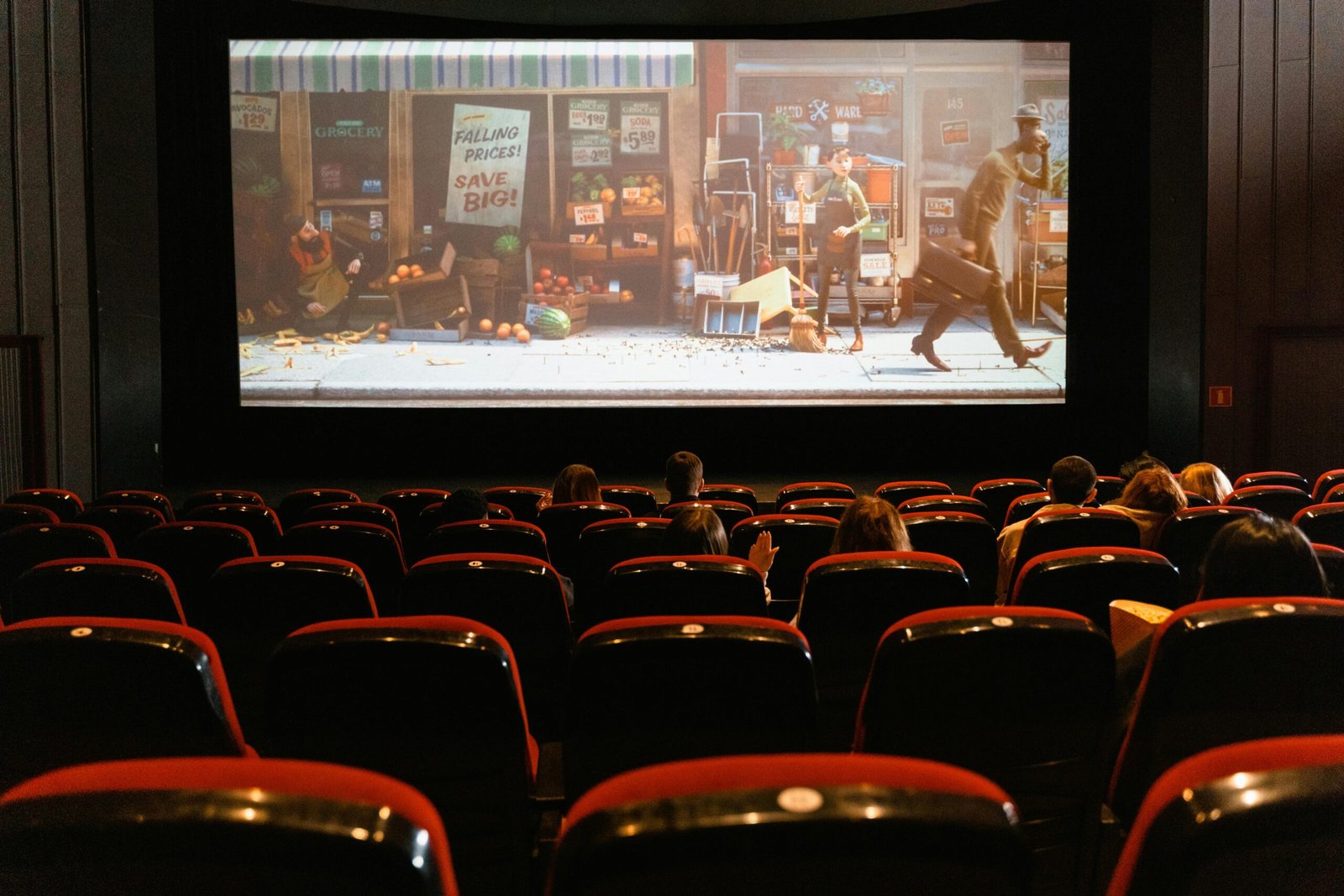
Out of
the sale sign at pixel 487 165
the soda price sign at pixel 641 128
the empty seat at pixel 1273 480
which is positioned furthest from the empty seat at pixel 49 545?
the soda price sign at pixel 641 128

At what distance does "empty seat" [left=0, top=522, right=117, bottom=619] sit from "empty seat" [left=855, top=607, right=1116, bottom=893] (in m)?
2.94

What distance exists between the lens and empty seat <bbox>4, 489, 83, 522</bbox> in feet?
17.6

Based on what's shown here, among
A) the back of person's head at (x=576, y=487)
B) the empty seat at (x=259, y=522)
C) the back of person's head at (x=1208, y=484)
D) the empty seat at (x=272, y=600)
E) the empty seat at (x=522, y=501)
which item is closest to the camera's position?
the empty seat at (x=272, y=600)

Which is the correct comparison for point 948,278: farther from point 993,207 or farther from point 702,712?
point 702,712

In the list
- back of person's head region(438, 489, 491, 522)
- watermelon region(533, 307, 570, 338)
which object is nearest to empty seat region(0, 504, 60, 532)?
back of person's head region(438, 489, 491, 522)

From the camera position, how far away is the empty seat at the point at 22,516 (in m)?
4.58

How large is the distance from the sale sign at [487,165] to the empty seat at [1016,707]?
8366mm

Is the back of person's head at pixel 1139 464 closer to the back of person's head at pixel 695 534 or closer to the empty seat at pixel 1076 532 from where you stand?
the empty seat at pixel 1076 532

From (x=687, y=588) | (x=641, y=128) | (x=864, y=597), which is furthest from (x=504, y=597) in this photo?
(x=641, y=128)

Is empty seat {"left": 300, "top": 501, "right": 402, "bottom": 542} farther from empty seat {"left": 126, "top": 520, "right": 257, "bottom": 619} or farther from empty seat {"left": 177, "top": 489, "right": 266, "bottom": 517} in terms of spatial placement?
empty seat {"left": 177, "top": 489, "right": 266, "bottom": 517}

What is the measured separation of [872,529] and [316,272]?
25.8 feet

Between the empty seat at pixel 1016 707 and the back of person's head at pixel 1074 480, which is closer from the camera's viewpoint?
the empty seat at pixel 1016 707

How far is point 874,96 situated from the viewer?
9508 millimetres

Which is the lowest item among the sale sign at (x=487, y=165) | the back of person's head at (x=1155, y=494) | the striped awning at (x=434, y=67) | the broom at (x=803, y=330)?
the back of person's head at (x=1155, y=494)
